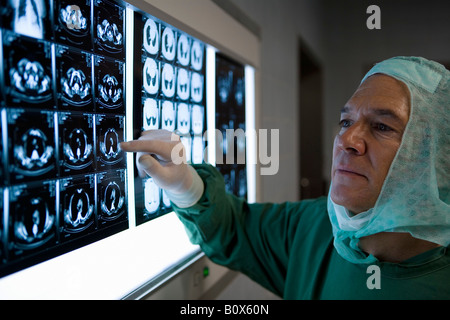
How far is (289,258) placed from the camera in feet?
3.88

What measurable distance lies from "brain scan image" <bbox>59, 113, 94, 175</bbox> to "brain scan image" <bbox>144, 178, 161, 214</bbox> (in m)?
0.23

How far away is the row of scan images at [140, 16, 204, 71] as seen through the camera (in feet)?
2.91

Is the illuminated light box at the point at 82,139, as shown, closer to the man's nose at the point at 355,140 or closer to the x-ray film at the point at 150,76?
the x-ray film at the point at 150,76

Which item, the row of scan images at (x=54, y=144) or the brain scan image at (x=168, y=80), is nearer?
the row of scan images at (x=54, y=144)

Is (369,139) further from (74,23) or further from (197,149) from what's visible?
(74,23)

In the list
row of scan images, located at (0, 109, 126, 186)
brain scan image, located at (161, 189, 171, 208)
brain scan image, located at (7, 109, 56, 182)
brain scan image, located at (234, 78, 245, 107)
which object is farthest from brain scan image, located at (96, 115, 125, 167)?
brain scan image, located at (234, 78, 245, 107)

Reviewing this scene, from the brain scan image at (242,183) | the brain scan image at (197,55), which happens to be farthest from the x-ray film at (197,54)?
the brain scan image at (242,183)

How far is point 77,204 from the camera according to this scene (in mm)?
→ 698

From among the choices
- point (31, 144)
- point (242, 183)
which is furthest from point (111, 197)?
point (242, 183)

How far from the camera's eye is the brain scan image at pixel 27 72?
557 mm

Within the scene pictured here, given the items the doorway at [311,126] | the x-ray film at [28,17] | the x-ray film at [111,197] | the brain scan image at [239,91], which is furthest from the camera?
the doorway at [311,126]

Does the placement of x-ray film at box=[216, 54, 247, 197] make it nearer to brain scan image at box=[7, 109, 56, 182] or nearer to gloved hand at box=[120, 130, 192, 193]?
gloved hand at box=[120, 130, 192, 193]

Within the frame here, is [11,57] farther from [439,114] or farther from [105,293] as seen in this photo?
[439,114]

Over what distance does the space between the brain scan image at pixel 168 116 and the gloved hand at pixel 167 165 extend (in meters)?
0.06
